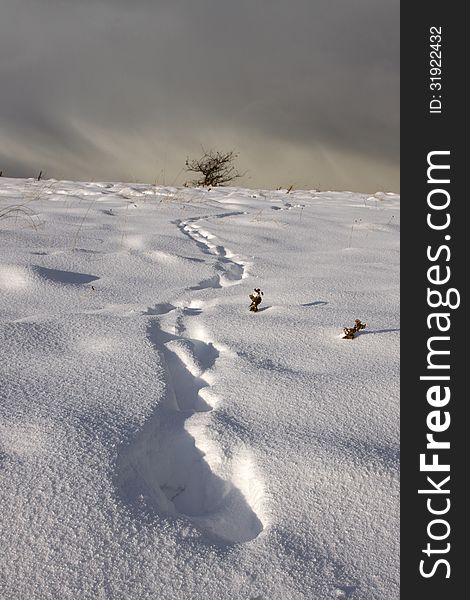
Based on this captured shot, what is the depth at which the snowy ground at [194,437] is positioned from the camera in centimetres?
94

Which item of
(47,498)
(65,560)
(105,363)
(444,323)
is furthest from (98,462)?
(444,323)

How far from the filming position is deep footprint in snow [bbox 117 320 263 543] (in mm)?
1121

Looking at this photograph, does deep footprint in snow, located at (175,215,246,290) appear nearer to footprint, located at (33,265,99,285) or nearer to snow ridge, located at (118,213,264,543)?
footprint, located at (33,265,99,285)

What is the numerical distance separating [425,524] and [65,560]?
2.24 feet

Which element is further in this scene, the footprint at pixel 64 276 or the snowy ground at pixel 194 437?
the footprint at pixel 64 276

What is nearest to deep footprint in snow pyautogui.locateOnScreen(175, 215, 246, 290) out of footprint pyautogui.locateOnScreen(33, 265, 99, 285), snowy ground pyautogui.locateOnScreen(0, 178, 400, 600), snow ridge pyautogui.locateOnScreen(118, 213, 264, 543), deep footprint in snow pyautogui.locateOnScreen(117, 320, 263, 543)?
snowy ground pyautogui.locateOnScreen(0, 178, 400, 600)

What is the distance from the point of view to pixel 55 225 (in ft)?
13.1

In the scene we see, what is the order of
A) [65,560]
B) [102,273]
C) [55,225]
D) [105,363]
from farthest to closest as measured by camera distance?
1. [55,225]
2. [102,273]
3. [105,363]
4. [65,560]

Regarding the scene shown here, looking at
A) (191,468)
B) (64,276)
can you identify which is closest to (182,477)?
(191,468)

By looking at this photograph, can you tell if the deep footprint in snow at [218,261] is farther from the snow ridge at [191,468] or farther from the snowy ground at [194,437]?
the snow ridge at [191,468]

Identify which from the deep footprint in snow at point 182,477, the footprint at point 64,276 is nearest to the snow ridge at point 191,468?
the deep footprint in snow at point 182,477

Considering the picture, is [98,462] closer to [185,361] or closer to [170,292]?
[185,361]

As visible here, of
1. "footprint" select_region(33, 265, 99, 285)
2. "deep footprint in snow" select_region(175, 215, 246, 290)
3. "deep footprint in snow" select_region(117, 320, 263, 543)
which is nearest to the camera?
"deep footprint in snow" select_region(117, 320, 263, 543)

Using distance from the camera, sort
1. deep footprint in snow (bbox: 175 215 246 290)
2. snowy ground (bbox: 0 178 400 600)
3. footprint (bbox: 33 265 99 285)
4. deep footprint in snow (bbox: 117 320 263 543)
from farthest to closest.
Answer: deep footprint in snow (bbox: 175 215 246 290), footprint (bbox: 33 265 99 285), deep footprint in snow (bbox: 117 320 263 543), snowy ground (bbox: 0 178 400 600)
